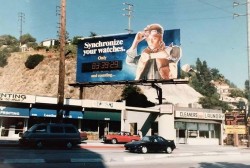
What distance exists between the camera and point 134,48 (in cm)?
4325

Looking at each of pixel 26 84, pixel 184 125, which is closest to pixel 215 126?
pixel 184 125

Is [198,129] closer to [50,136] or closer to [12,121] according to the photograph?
[12,121]

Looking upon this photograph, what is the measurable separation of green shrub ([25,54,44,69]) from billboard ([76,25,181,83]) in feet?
120

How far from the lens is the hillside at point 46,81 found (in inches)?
2729

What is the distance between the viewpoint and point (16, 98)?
3491cm

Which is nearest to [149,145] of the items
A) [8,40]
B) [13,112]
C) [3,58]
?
[13,112]

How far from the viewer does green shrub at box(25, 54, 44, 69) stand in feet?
261

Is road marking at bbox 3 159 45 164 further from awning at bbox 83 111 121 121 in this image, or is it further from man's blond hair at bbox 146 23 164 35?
man's blond hair at bbox 146 23 164 35

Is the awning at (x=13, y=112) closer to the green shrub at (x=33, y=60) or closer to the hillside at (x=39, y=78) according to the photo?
the hillside at (x=39, y=78)

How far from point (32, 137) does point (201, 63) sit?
157 meters

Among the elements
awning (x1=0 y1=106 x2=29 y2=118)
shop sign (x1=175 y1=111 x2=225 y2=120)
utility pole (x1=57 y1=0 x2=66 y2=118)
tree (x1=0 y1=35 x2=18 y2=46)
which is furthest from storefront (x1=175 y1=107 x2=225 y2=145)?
tree (x1=0 y1=35 x2=18 y2=46)

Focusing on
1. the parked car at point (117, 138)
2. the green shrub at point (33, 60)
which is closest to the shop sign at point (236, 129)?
the parked car at point (117, 138)

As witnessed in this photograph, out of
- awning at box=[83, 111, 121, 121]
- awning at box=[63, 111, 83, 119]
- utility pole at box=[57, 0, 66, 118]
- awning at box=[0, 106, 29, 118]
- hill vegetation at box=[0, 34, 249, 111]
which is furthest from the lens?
hill vegetation at box=[0, 34, 249, 111]

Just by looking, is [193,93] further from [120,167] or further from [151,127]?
[120,167]
